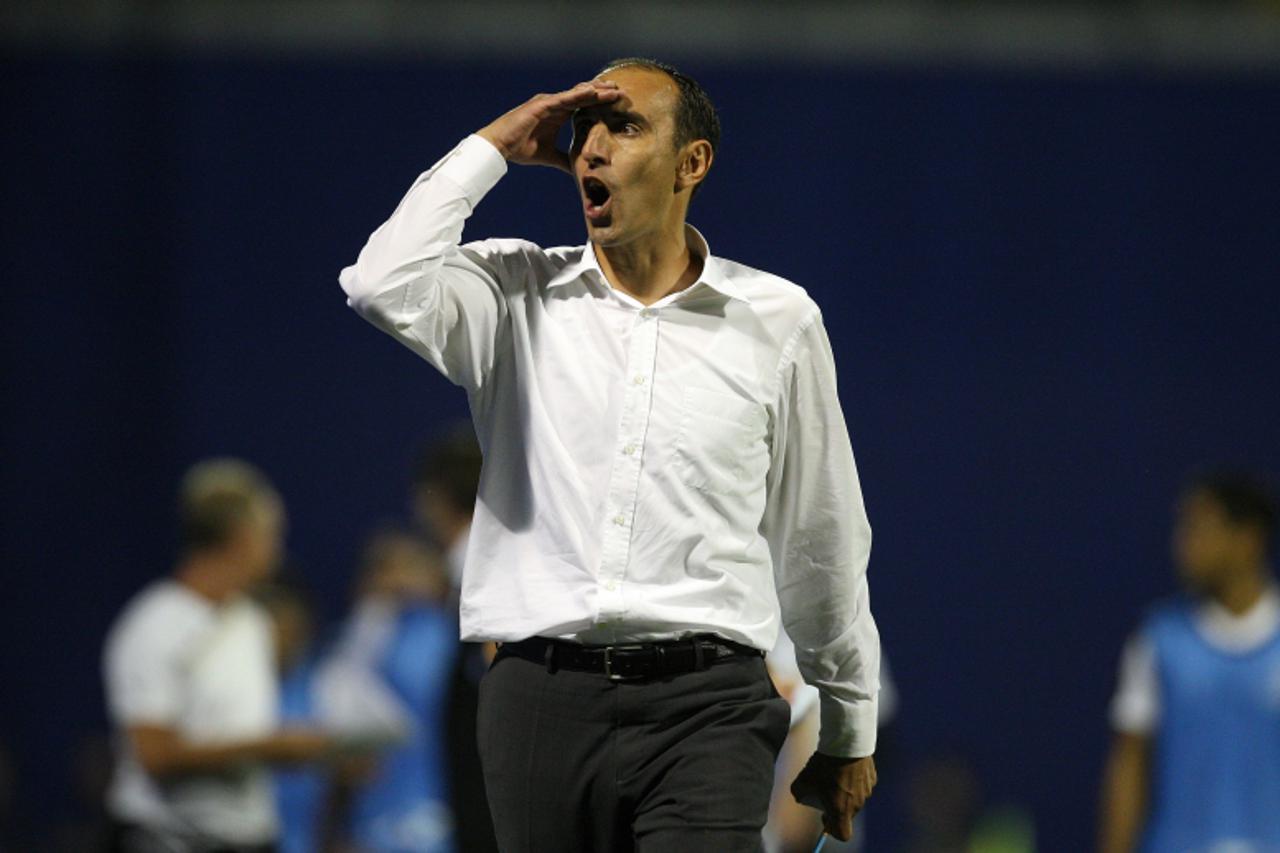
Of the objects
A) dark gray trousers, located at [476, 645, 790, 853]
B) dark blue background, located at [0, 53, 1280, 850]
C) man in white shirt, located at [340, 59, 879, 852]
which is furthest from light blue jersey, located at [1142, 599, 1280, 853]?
dark blue background, located at [0, 53, 1280, 850]

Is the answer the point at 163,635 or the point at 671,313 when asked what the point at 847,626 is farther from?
the point at 163,635

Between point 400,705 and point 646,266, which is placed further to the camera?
point 400,705

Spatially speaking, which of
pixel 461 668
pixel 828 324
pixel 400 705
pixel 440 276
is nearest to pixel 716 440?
pixel 440 276

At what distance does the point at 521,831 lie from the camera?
3002 mm

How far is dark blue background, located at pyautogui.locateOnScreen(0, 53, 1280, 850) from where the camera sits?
985 centimetres

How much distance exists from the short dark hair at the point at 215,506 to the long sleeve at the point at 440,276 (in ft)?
8.72

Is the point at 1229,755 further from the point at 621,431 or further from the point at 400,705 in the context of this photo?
the point at 621,431

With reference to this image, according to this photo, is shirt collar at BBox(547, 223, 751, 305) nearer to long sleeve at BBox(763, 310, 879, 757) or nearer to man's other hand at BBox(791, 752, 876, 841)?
long sleeve at BBox(763, 310, 879, 757)

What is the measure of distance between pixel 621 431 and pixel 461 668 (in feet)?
6.07

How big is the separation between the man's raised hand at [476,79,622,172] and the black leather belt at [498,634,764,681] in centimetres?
74

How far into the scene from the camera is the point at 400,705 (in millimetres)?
7363

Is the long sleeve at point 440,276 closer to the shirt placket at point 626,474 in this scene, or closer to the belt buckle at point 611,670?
the shirt placket at point 626,474

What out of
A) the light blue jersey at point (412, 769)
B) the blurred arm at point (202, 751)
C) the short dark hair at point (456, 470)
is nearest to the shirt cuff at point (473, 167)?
the short dark hair at point (456, 470)

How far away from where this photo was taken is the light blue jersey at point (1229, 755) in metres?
5.68
